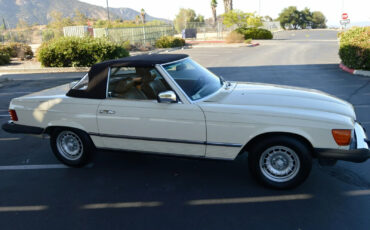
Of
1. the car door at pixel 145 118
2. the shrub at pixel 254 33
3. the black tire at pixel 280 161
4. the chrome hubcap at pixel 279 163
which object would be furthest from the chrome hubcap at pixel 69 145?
the shrub at pixel 254 33

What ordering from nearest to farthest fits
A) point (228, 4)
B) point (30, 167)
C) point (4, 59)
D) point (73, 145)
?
point (73, 145) → point (30, 167) → point (4, 59) → point (228, 4)

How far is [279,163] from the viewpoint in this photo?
155 inches

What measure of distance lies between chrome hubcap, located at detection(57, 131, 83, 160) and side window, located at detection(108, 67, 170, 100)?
3.20 ft

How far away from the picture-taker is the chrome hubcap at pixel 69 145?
4.77 meters

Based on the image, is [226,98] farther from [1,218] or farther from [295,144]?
[1,218]

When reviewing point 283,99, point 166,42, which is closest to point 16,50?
point 166,42

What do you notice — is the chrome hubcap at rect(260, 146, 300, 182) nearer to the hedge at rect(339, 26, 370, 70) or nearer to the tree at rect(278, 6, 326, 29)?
the hedge at rect(339, 26, 370, 70)

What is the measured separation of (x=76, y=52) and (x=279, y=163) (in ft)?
47.8

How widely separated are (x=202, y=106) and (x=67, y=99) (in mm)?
1987

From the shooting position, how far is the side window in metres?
4.24

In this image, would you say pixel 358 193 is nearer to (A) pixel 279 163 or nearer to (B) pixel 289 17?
(A) pixel 279 163

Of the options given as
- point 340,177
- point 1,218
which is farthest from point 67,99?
point 340,177

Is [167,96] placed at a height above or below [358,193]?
above

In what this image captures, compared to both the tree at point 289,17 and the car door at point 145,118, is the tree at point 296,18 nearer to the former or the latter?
the tree at point 289,17
